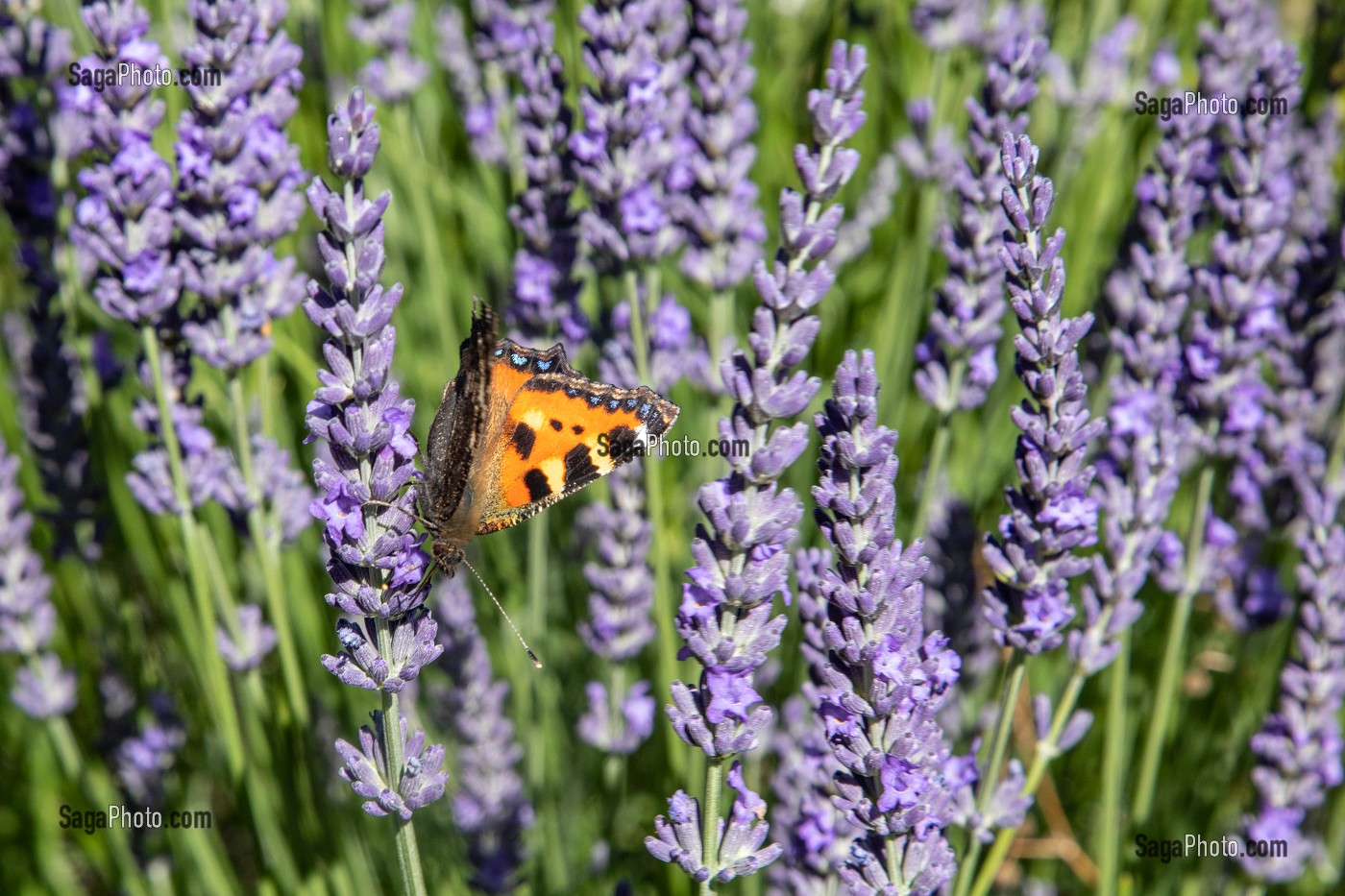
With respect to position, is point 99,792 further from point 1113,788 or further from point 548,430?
point 1113,788

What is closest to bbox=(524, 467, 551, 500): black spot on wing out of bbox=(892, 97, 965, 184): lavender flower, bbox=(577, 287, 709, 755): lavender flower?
bbox=(577, 287, 709, 755): lavender flower

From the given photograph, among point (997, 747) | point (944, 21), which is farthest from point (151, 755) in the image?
point (944, 21)

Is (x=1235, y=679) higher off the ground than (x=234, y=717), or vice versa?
(x=234, y=717)

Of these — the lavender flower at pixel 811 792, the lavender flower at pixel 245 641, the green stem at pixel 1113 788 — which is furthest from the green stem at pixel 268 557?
the green stem at pixel 1113 788

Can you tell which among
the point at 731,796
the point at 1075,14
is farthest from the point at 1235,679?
the point at 1075,14

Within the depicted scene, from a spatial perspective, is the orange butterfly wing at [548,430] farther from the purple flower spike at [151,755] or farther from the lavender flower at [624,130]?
the purple flower spike at [151,755]

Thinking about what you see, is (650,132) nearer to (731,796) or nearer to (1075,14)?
(731,796)

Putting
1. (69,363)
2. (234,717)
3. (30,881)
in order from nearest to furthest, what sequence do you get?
1. (234,717)
2. (69,363)
3. (30,881)

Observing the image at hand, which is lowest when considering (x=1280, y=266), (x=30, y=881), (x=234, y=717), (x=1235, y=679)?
(x=30, y=881)
